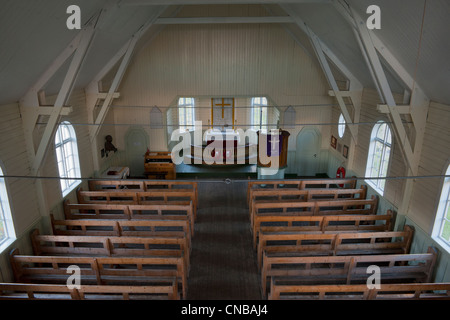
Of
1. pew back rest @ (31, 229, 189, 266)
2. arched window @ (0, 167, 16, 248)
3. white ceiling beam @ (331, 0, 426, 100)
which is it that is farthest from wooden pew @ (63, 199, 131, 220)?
white ceiling beam @ (331, 0, 426, 100)

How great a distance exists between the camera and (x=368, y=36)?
604 cm

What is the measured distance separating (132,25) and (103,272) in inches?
249

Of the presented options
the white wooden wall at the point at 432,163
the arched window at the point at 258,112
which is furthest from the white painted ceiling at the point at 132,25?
the arched window at the point at 258,112

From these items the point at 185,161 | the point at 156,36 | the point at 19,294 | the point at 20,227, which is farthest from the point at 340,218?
the point at 156,36

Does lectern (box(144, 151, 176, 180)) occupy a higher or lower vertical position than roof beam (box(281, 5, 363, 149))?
lower

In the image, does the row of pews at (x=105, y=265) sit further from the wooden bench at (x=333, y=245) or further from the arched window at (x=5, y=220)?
the wooden bench at (x=333, y=245)

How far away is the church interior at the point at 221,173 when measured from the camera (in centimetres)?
527

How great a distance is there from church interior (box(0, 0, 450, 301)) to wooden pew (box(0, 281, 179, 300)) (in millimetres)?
31

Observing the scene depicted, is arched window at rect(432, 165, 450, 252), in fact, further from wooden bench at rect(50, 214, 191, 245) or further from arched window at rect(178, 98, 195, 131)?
arched window at rect(178, 98, 195, 131)

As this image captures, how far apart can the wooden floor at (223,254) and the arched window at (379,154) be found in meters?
3.80

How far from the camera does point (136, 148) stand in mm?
12438

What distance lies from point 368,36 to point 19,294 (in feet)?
25.6

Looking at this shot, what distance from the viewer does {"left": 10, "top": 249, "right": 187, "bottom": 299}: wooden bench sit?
5.27m
